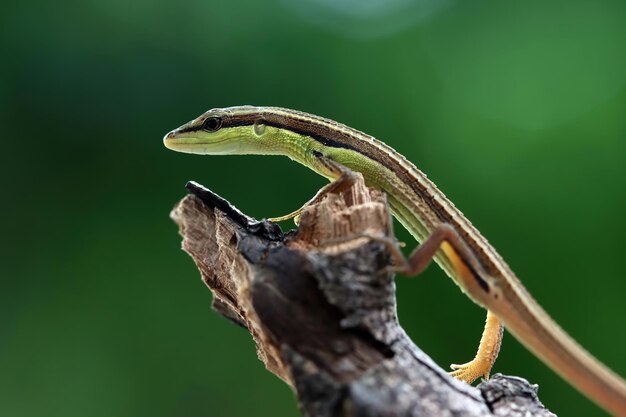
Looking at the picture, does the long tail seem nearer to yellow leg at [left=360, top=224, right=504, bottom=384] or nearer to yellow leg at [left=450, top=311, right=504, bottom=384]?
yellow leg at [left=360, top=224, right=504, bottom=384]

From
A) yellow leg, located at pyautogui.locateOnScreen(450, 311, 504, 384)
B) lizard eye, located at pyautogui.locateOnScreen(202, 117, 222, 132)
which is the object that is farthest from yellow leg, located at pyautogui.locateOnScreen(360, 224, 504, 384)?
lizard eye, located at pyautogui.locateOnScreen(202, 117, 222, 132)

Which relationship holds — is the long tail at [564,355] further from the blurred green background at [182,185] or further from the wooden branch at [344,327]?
the blurred green background at [182,185]

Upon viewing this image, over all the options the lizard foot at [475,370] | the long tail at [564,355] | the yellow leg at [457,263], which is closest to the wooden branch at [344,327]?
the yellow leg at [457,263]

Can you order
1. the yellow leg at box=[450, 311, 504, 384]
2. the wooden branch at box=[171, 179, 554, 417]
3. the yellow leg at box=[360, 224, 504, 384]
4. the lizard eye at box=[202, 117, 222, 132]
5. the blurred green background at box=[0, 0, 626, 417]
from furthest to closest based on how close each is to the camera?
the blurred green background at box=[0, 0, 626, 417], the lizard eye at box=[202, 117, 222, 132], the yellow leg at box=[450, 311, 504, 384], the yellow leg at box=[360, 224, 504, 384], the wooden branch at box=[171, 179, 554, 417]

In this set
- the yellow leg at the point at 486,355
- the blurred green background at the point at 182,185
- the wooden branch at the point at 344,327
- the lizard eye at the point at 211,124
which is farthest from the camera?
the blurred green background at the point at 182,185

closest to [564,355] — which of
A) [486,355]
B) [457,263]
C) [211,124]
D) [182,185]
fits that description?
[457,263]

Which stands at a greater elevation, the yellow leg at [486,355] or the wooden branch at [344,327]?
the wooden branch at [344,327]
